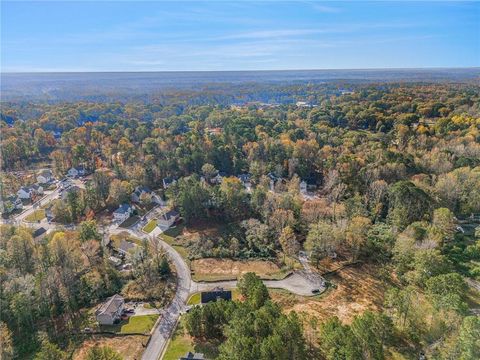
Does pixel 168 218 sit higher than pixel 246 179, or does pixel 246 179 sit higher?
pixel 246 179

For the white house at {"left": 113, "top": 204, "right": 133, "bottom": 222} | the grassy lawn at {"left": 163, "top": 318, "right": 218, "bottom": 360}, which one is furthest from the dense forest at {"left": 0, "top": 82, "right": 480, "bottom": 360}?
the white house at {"left": 113, "top": 204, "right": 133, "bottom": 222}

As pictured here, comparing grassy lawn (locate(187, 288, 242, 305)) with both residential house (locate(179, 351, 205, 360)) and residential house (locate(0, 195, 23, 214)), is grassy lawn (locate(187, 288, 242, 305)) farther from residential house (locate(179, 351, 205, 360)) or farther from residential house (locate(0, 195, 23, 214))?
residential house (locate(0, 195, 23, 214))

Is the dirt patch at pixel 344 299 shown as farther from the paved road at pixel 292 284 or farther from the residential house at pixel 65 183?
the residential house at pixel 65 183

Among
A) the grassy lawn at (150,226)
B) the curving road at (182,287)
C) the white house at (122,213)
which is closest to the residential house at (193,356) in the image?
the curving road at (182,287)

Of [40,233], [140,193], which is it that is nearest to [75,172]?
[140,193]

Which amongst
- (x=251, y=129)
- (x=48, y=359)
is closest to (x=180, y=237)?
(x=48, y=359)

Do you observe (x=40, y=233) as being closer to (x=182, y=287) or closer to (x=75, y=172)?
(x=182, y=287)
